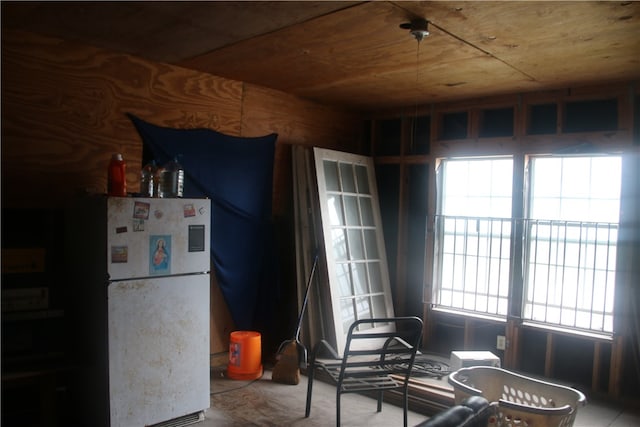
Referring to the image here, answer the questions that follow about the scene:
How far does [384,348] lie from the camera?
2965 mm

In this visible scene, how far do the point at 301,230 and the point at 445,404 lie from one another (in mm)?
1861

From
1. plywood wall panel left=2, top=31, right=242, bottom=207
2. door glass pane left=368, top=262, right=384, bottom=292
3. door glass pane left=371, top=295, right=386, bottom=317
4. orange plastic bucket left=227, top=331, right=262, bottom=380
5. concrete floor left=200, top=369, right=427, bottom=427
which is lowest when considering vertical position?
concrete floor left=200, top=369, right=427, bottom=427

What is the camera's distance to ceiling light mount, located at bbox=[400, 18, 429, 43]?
8.59 feet

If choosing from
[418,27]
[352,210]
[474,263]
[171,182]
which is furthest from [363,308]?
[418,27]

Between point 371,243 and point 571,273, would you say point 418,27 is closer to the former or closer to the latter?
point 571,273

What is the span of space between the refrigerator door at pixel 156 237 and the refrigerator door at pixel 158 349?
0.07 metres

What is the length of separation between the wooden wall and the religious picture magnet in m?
0.59

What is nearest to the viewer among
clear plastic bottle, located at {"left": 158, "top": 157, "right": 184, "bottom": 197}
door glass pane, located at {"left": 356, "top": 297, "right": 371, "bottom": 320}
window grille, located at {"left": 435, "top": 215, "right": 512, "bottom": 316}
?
clear plastic bottle, located at {"left": 158, "top": 157, "right": 184, "bottom": 197}

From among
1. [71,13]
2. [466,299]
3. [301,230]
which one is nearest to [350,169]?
[301,230]

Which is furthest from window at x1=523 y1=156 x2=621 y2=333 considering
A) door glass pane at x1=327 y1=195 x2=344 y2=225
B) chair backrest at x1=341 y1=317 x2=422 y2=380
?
door glass pane at x1=327 y1=195 x2=344 y2=225

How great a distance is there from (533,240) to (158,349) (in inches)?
122

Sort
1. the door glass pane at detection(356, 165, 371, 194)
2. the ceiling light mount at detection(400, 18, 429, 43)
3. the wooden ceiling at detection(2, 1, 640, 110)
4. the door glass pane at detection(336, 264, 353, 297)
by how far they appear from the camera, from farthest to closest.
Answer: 1. the door glass pane at detection(356, 165, 371, 194)
2. the door glass pane at detection(336, 264, 353, 297)
3. the ceiling light mount at detection(400, 18, 429, 43)
4. the wooden ceiling at detection(2, 1, 640, 110)

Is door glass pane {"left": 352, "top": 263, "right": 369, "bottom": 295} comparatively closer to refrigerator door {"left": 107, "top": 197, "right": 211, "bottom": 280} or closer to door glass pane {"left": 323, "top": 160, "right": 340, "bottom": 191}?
door glass pane {"left": 323, "top": 160, "right": 340, "bottom": 191}

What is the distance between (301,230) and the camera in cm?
446
